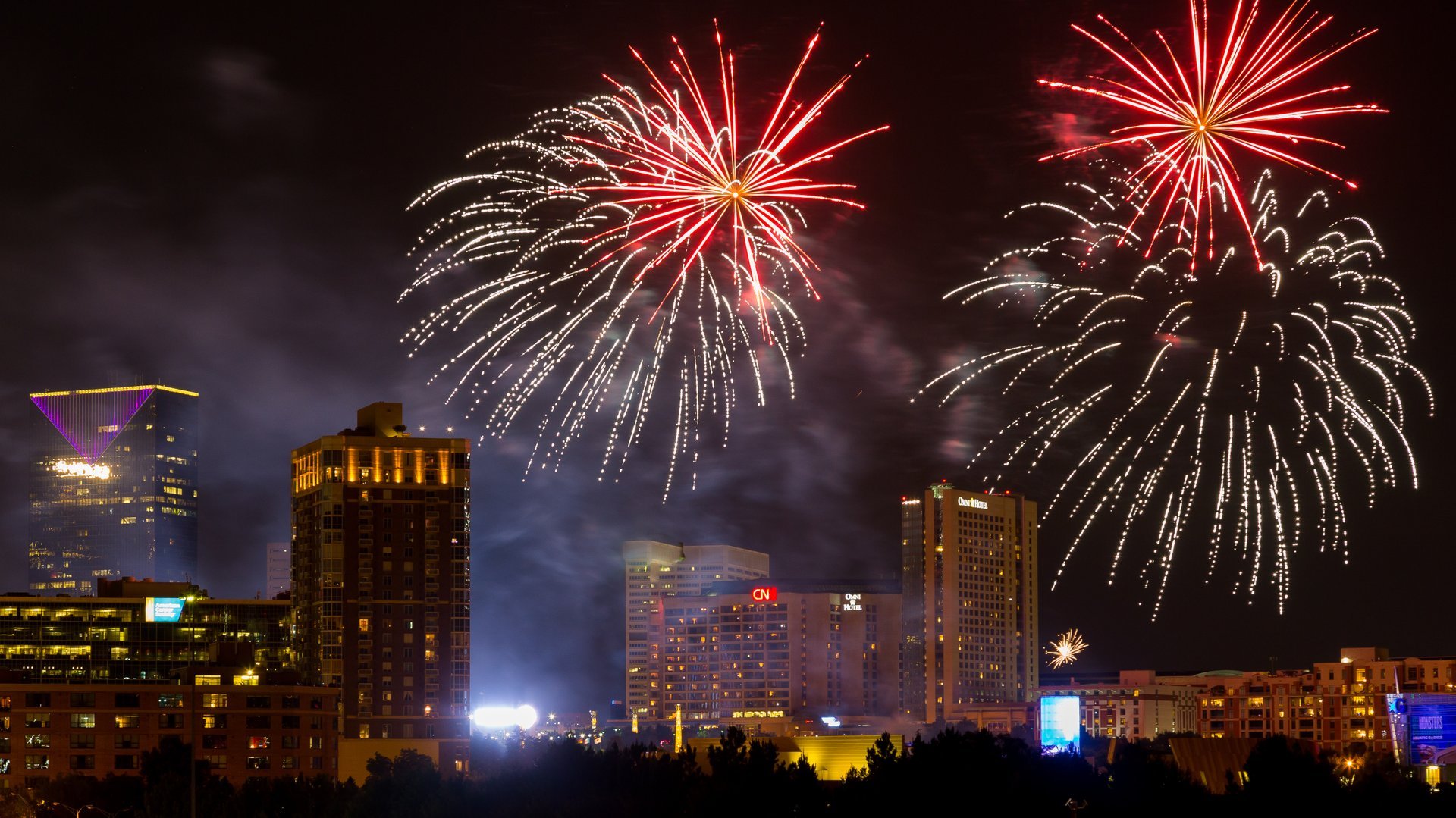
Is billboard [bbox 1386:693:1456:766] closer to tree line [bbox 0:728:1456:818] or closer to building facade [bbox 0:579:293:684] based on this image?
tree line [bbox 0:728:1456:818]

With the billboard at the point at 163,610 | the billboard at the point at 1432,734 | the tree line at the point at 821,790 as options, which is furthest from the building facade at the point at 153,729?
the billboard at the point at 1432,734

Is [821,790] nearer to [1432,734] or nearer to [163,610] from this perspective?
[1432,734]

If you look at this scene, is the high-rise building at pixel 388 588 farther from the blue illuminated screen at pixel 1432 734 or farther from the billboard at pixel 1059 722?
the blue illuminated screen at pixel 1432 734

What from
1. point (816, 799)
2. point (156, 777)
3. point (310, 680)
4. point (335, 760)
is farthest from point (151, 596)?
point (816, 799)

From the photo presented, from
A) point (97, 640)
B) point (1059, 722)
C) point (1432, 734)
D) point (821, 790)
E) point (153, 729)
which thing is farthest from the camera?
point (97, 640)

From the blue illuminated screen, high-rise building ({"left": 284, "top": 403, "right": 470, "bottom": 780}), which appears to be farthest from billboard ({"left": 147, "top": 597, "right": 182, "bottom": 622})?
the blue illuminated screen

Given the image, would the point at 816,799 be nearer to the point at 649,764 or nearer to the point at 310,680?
the point at 649,764

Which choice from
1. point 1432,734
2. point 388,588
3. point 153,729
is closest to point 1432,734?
point 1432,734
